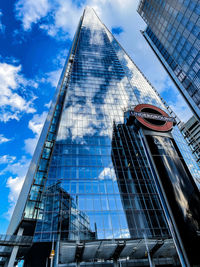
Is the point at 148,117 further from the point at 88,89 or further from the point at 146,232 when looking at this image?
the point at 88,89

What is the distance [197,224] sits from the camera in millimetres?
17484

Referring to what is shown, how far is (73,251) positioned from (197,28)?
1800 inches

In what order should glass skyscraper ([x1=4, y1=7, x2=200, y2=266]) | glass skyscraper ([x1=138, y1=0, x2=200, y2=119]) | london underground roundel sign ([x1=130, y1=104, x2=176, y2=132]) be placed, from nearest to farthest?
glass skyscraper ([x1=4, y1=7, x2=200, y2=266])
london underground roundel sign ([x1=130, y1=104, x2=176, y2=132])
glass skyscraper ([x1=138, y1=0, x2=200, y2=119])

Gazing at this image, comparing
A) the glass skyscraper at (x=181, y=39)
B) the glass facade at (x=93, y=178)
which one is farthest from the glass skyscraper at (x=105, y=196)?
the glass skyscraper at (x=181, y=39)

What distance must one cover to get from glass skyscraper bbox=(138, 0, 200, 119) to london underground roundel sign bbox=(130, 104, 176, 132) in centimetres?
1348

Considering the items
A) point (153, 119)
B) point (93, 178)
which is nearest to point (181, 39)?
point (153, 119)

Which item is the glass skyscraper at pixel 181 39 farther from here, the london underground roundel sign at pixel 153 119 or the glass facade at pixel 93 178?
the glass facade at pixel 93 178

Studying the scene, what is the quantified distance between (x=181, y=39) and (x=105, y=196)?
129 feet

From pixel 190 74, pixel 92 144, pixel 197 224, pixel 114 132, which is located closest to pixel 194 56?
pixel 190 74

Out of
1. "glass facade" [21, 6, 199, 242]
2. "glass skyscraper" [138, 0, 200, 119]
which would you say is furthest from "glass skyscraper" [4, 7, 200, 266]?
"glass skyscraper" [138, 0, 200, 119]

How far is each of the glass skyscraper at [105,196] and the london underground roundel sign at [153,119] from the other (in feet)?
0.70

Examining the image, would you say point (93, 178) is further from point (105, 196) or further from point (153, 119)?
point (153, 119)

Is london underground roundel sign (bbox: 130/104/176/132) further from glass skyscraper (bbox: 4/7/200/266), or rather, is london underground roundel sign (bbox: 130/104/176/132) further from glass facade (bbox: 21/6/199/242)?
glass facade (bbox: 21/6/199/242)

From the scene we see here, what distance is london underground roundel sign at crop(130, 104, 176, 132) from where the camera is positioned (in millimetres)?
26750
